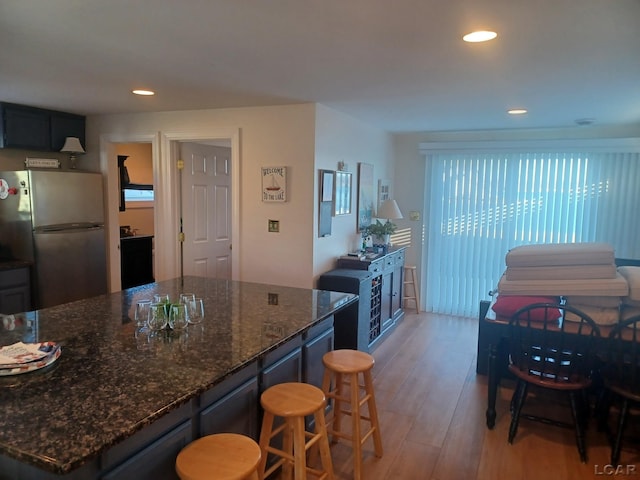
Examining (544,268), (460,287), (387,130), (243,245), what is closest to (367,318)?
(243,245)

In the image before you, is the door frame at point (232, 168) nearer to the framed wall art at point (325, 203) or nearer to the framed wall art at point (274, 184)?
the framed wall art at point (274, 184)

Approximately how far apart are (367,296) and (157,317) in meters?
2.34

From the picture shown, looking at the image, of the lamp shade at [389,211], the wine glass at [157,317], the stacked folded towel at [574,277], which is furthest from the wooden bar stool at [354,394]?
the lamp shade at [389,211]

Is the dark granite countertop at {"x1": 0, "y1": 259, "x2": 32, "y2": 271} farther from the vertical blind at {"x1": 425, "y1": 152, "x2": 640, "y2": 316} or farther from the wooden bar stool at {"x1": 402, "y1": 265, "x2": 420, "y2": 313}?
the vertical blind at {"x1": 425, "y1": 152, "x2": 640, "y2": 316}

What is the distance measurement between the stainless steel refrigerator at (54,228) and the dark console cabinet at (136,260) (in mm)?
1068

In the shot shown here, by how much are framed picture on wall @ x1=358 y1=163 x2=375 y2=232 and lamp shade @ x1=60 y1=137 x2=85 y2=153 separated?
293cm

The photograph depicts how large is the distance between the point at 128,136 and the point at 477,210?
4.13 metres

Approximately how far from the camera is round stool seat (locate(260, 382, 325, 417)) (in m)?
1.96

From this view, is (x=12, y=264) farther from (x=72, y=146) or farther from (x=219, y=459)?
(x=219, y=459)

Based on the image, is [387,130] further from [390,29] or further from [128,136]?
[390,29]

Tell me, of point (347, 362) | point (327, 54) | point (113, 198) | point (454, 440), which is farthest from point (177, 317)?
point (113, 198)

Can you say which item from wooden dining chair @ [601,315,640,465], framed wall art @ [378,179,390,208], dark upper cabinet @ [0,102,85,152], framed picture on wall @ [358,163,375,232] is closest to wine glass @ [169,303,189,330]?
wooden dining chair @ [601,315,640,465]

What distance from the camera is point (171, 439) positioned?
1611mm

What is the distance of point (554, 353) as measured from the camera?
106 inches
